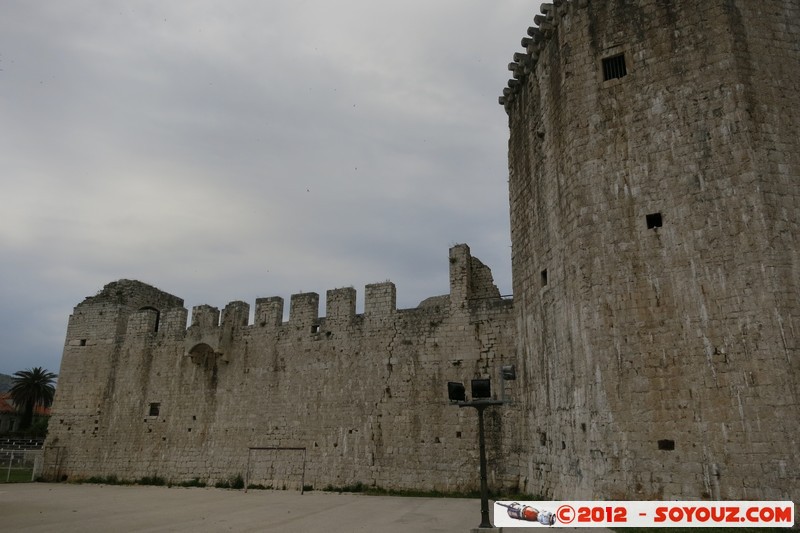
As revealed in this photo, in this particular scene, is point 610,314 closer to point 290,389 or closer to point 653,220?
point 653,220

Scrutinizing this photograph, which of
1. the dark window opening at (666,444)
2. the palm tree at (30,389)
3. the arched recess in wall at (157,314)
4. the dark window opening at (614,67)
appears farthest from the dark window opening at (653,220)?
the palm tree at (30,389)

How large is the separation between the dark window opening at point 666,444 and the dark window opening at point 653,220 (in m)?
3.68

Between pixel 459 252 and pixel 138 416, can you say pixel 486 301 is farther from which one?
pixel 138 416

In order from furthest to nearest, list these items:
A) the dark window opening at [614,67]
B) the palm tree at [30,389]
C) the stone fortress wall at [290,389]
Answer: the palm tree at [30,389], the stone fortress wall at [290,389], the dark window opening at [614,67]

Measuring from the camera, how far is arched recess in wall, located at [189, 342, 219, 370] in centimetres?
1822

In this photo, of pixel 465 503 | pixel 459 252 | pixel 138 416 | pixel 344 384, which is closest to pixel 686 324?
pixel 465 503

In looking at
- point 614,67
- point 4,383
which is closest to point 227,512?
point 614,67

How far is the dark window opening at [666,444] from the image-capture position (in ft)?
28.8

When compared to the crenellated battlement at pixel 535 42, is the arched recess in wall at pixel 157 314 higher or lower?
lower

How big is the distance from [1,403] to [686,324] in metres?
60.1

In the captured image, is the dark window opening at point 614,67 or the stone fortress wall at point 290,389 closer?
the dark window opening at point 614,67

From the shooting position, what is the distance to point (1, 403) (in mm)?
50750

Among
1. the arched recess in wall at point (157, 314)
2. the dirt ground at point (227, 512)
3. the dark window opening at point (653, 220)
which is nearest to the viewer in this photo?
the dirt ground at point (227, 512)

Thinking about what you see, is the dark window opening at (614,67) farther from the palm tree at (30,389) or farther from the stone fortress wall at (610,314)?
the palm tree at (30,389)
